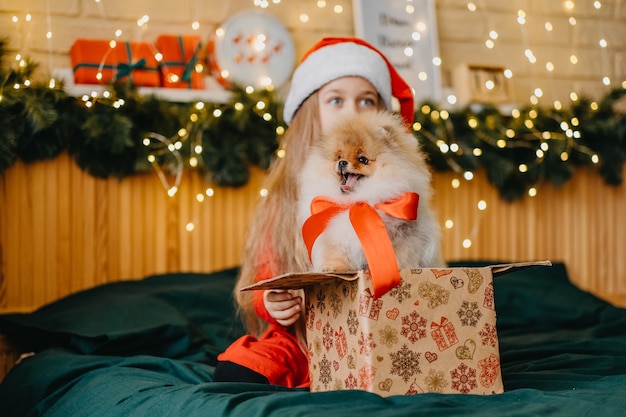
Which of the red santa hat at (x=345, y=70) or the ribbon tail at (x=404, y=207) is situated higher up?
the red santa hat at (x=345, y=70)

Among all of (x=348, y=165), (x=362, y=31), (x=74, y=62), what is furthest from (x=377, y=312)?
(x=362, y=31)

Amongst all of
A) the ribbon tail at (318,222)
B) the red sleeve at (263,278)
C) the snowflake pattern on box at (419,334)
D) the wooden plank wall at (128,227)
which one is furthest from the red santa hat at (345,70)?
the wooden plank wall at (128,227)

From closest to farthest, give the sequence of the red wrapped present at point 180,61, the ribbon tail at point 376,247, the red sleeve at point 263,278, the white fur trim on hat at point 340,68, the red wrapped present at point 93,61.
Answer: the ribbon tail at point 376,247, the red sleeve at point 263,278, the white fur trim on hat at point 340,68, the red wrapped present at point 93,61, the red wrapped present at point 180,61

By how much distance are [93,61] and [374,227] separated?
1451 mm

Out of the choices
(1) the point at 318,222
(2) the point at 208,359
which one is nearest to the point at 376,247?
(1) the point at 318,222

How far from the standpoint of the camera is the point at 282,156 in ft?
6.04

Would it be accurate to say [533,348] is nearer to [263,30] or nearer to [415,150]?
[415,150]

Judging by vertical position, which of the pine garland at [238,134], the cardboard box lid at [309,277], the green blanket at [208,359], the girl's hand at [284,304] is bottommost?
the green blanket at [208,359]

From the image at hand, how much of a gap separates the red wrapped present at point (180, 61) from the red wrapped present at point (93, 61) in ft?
0.53

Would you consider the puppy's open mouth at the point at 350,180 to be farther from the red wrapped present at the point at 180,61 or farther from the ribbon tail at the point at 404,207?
the red wrapped present at the point at 180,61

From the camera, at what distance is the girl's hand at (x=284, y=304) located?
1410mm

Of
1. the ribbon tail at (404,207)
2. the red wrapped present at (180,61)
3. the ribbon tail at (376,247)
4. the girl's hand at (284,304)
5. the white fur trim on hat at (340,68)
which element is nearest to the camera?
the ribbon tail at (376,247)

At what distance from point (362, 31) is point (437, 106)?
0.40 meters

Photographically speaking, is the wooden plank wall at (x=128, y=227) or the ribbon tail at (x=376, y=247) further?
the wooden plank wall at (x=128, y=227)
